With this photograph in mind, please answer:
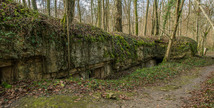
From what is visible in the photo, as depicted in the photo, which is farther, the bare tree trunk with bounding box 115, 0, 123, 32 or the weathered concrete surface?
the bare tree trunk with bounding box 115, 0, 123, 32

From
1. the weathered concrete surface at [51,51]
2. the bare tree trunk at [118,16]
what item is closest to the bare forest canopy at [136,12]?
the bare tree trunk at [118,16]

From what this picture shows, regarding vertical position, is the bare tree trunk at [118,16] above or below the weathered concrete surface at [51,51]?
above

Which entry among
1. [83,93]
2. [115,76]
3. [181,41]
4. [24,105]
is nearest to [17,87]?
[24,105]

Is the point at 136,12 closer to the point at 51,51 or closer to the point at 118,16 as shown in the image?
the point at 118,16

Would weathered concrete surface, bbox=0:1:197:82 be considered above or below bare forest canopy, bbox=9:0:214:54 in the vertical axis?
below

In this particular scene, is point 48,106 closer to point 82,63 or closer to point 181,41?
point 82,63

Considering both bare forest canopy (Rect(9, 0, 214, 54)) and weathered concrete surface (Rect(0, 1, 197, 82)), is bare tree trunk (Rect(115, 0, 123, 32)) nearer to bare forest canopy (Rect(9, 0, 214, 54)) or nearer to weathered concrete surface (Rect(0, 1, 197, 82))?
bare forest canopy (Rect(9, 0, 214, 54))

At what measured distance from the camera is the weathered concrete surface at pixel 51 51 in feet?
15.3

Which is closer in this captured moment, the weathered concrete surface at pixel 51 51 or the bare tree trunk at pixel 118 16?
the weathered concrete surface at pixel 51 51

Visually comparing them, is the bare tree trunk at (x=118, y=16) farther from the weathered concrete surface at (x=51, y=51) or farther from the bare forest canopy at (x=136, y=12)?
the weathered concrete surface at (x=51, y=51)

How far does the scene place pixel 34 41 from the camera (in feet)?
17.0

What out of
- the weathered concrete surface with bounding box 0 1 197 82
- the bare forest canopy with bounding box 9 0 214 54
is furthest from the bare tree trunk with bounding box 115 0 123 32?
the weathered concrete surface with bounding box 0 1 197 82

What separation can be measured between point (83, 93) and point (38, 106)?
164 cm

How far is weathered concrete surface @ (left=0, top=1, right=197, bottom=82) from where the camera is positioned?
4652mm
